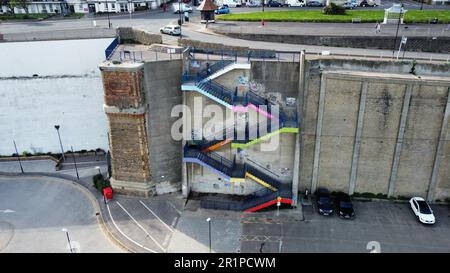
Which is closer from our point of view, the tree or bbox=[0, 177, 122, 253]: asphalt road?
bbox=[0, 177, 122, 253]: asphalt road

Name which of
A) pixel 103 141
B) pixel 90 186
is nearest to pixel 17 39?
pixel 103 141

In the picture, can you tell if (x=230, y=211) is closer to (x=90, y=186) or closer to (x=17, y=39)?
(x=90, y=186)

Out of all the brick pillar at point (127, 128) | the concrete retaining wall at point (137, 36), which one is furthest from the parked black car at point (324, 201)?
the concrete retaining wall at point (137, 36)

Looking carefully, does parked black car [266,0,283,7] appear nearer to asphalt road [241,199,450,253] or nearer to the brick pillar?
the brick pillar

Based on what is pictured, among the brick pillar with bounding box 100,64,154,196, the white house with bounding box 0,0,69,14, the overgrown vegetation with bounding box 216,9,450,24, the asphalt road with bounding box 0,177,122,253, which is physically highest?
the white house with bounding box 0,0,69,14

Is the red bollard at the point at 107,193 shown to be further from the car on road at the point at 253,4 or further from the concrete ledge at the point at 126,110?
the car on road at the point at 253,4

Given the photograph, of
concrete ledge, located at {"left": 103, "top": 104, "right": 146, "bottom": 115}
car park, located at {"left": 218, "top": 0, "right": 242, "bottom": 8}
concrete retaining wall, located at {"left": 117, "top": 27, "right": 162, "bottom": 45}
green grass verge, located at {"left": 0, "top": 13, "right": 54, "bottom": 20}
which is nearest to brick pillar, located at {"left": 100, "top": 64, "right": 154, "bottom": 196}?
Answer: concrete ledge, located at {"left": 103, "top": 104, "right": 146, "bottom": 115}
